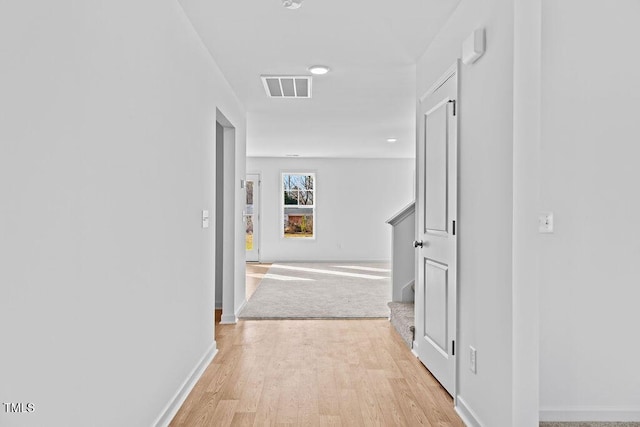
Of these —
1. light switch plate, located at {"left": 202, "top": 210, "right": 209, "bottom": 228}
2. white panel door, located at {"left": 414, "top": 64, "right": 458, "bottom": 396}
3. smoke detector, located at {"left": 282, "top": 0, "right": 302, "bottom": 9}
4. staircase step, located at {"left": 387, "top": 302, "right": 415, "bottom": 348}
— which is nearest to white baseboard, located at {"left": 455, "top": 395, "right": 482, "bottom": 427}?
white panel door, located at {"left": 414, "top": 64, "right": 458, "bottom": 396}

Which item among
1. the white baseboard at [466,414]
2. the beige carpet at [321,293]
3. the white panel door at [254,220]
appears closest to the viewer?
the white baseboard at [466,414]

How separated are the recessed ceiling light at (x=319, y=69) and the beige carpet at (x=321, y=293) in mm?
2535

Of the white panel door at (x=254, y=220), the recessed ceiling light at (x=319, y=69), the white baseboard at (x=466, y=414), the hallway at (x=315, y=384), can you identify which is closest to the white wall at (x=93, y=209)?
the hallway at (x=315, y=384)

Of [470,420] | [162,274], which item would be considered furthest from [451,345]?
[162,274]

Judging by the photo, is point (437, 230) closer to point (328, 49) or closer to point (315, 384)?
point (315, 384)

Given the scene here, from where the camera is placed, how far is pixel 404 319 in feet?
13.1

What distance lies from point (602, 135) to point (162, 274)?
7.94 ft

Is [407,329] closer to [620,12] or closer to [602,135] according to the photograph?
[602,135]

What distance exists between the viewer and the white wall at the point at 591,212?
2.28m

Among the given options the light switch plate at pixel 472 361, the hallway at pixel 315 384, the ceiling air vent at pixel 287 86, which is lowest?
the hallway at pixel 315 384

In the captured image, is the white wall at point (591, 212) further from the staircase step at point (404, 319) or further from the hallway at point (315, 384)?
the staircase step at point (404, 319)

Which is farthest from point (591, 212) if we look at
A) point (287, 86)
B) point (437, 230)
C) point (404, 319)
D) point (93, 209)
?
point (287, 86)

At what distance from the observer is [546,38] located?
7.49ft

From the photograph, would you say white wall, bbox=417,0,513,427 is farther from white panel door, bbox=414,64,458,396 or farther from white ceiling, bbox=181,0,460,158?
white ceiling, bbox=181,0,460,158
